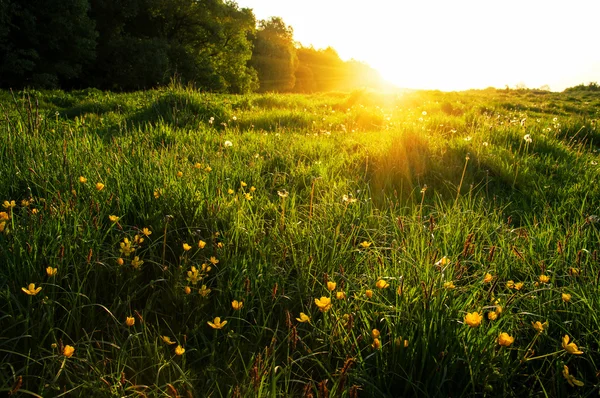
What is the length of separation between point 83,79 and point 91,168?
24725 millimetres

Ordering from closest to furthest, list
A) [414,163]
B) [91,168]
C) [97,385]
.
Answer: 1. [97,385]
2. [91,168]
3. [414,163]

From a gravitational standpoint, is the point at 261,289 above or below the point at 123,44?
below

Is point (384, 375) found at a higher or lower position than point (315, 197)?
lower

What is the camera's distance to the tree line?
17750 millimetres

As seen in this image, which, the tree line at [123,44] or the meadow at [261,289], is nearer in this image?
the meadow at [261,289]

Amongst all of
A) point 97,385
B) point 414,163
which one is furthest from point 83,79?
point 97,385

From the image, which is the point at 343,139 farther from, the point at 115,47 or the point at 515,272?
the point at 115,47

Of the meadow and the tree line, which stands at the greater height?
the tree line

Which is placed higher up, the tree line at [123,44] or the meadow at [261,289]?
the tree line at [123,44]

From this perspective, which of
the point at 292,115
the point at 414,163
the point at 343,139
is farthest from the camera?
the point at 292,115

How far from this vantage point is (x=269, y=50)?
42.2 meters

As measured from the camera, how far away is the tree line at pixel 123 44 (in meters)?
17.8

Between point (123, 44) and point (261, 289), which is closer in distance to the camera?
point (261, 289)

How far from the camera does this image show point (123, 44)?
22.8 meters
